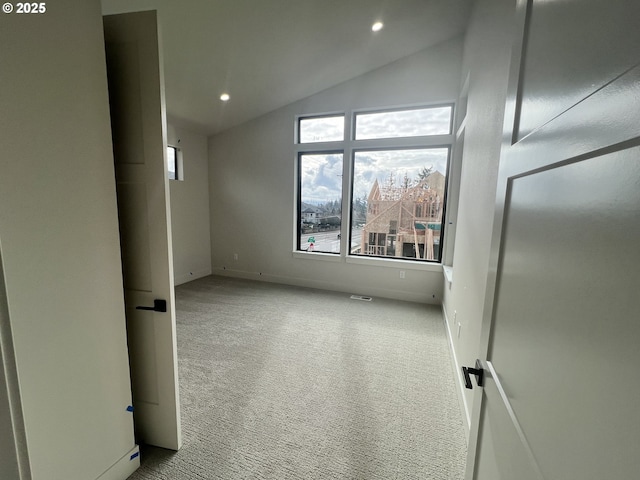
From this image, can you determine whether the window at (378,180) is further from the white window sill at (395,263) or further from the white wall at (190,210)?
the white wall at (190,210)

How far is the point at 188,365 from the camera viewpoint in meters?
2.35

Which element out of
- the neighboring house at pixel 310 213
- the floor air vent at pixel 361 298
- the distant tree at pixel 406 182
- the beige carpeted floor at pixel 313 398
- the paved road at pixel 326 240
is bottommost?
the beige carpeted floor at pixel 313 398

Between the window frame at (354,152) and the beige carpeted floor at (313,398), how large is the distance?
833 millimetres

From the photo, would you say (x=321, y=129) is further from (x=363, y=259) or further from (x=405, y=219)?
(x=363, y=259)

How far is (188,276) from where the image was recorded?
15.4 ft

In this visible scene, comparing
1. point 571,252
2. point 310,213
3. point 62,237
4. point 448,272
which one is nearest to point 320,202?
point 310,213

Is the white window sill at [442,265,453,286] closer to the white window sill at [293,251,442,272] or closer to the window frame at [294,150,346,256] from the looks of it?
the white window sill at [293,251,442,272]

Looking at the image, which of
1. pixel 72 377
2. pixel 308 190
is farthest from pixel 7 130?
pixel 308 190

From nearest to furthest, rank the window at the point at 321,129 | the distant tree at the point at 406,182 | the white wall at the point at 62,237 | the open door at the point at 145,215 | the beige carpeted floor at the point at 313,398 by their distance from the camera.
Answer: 1. the white wall at the point at 62,237
2. the open door at the point at 145,215
3. the beige carpeted floor at the point at 313,398
4. the distant tree at the point at 406,182
5. the window at the point at 321,129

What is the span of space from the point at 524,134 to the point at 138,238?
5.51ft

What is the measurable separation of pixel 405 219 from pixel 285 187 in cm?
202

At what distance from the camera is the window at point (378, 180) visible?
3730 mm

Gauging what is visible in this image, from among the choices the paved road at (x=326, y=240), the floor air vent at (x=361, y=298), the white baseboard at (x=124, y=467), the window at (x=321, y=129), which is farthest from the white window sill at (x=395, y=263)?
the white baseboard at (x=124, y=467)

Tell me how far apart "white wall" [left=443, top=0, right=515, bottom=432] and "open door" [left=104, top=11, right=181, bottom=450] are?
1.78m
